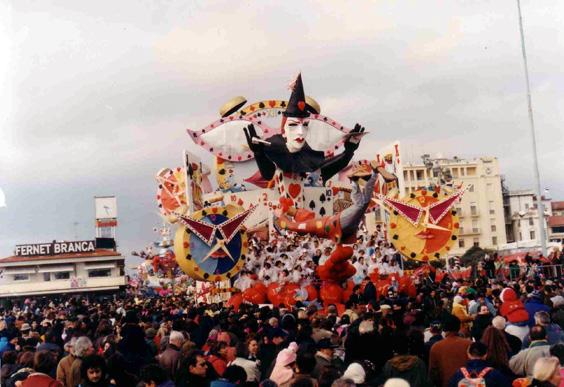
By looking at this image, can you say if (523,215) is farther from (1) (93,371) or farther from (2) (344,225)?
(1) (93,371)

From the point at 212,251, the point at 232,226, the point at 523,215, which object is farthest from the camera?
the point at 523,215

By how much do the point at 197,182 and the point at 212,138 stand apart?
8.05 ft

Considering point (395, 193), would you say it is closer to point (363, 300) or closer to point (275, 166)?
point (275, 166)

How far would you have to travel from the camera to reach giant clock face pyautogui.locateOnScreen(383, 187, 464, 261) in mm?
23406

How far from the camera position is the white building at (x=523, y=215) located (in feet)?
266

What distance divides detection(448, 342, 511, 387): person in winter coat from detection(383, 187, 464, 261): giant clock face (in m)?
17.1

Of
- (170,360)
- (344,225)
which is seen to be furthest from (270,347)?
(344,225)

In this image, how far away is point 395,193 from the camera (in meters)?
30.7

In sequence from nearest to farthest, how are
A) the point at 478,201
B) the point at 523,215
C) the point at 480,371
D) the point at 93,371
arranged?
1. the point at 480,371
2. the point at 93,371
3. the point at 523,215
4. the point at 478,201

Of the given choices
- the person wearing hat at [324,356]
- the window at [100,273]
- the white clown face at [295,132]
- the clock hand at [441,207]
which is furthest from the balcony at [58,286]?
the person wearing hat at [324,356]

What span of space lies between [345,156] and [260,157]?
3876mm

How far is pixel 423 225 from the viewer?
23.4 meters

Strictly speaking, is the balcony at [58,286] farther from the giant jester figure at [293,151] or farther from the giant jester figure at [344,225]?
the giant jester figure at [344,225]

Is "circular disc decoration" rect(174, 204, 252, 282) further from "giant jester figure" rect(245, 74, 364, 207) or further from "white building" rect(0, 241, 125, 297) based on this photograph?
"white building" rect(0, 241, 125, 297)
